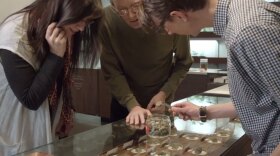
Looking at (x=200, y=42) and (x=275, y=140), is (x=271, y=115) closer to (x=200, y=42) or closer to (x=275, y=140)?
(x=275, y=140)

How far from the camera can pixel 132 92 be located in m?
2.03

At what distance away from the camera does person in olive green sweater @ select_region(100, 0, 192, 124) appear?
194 cm

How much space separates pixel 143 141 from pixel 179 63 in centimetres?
88

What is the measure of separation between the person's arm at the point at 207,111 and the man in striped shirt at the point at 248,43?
389mm

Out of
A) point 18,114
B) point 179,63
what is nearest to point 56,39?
point 18,114

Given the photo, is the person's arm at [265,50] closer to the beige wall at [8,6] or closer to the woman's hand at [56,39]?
the woman's hand at [56,39]

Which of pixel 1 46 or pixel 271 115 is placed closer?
pixel 271 115

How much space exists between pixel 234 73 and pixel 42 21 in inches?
31.7

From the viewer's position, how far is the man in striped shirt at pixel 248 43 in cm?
83

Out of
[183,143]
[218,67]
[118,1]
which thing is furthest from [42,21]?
[218,67]

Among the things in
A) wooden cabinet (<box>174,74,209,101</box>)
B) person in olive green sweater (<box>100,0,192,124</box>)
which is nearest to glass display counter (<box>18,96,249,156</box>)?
person in olive green sweater (<box>100,0,192,124</box>)

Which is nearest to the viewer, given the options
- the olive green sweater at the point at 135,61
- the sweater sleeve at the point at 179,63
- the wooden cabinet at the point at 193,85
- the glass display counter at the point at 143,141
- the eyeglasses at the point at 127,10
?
the glass display counter at the point at 143,141

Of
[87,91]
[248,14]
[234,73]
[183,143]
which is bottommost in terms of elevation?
[87,91]

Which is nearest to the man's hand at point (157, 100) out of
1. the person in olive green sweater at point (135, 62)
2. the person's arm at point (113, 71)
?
the person in olive green sweater at point (135, 62)
